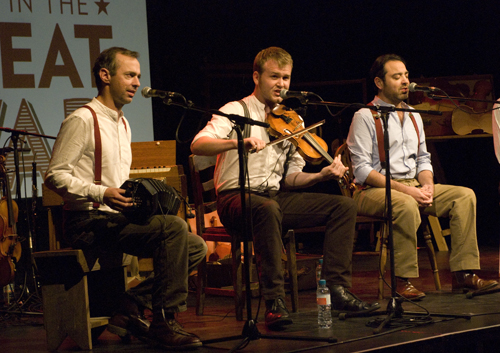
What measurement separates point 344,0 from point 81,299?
4892mm

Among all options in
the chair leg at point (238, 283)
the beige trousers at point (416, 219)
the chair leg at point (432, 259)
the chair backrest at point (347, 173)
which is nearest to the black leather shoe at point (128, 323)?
the chair leg at point (238, 283)

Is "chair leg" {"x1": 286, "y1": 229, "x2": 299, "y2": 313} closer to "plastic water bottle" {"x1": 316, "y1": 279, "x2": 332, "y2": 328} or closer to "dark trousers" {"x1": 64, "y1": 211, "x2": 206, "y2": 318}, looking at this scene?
"plastic water bottle" {"x1": 316, "y1": 279, "x2": 332, "y2": 328}

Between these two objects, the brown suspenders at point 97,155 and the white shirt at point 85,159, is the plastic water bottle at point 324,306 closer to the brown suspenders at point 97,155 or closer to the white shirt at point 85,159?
the white shirt at point 85,159

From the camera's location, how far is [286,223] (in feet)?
11.5

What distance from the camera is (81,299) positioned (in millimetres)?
2832

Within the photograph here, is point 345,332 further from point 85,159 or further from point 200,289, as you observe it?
point 85,159

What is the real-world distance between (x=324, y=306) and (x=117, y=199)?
3.93 ft

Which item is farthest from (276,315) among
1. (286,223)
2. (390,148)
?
(390,148)

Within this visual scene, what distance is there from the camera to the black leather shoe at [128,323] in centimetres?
295

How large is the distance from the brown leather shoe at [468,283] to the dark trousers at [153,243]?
1.97 meters

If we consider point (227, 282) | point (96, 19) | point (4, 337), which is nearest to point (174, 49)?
point (96, 19)

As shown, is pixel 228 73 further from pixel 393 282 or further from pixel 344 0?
pixel 393 282

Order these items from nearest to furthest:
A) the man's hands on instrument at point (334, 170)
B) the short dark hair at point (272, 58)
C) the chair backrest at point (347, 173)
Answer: the man's hands on instrument at point (334, 170) → the short dark hair at point (272, 58) → the chair backrest at point (347, 173)

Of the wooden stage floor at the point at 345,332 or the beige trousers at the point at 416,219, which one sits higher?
the beige trousers at the point at 416,219
